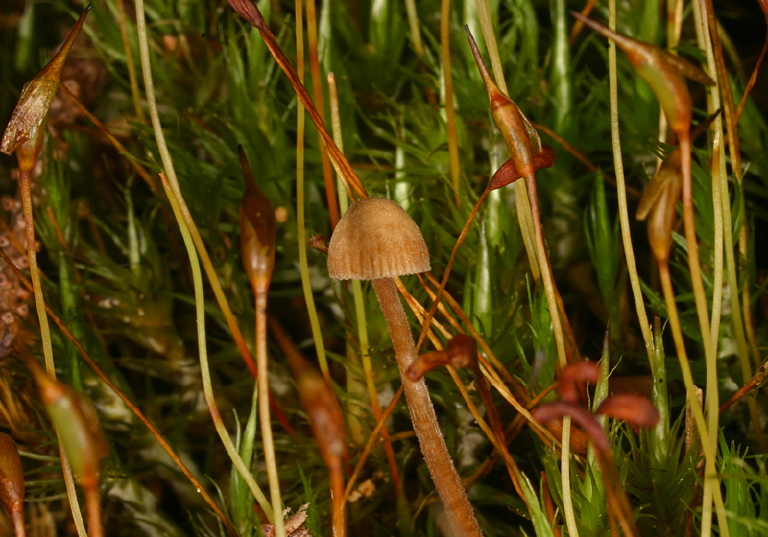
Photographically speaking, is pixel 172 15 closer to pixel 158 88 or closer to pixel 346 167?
pixel 158 88

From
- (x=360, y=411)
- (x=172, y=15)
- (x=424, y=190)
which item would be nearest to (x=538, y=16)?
(x=424, y=190)

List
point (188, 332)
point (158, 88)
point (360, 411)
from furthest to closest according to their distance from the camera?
1. point (158, 88)
2. point (188, 332)
3. point (360, 411)

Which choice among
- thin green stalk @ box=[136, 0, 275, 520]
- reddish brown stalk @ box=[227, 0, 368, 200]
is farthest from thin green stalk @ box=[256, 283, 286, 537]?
reddish brown stalk @ box=[227, 0, 368, 200]

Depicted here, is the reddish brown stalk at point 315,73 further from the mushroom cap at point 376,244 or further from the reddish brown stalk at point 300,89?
the mushroom cap at point 376,244

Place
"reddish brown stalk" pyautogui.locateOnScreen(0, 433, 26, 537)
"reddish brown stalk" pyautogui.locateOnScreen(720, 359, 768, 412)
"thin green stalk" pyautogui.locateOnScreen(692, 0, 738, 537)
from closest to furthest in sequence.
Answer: "thin green stalk" pyautogui.locateOnScreen(692, 0, 738, 537)
"reddish brown stalk" pyautogui.locateOnScreen(0, 433, 26, 537)
"reddish brown stalk" pyautogui.locateOnScreen(720, 359, 768, 412)

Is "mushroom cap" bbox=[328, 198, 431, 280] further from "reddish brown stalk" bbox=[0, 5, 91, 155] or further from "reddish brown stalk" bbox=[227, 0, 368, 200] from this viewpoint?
"reddish brown stalk" bbox=[0, 5, 91, 155]

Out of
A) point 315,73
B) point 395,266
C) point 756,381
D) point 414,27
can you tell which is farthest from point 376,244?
point 414,27
